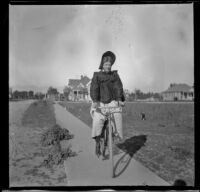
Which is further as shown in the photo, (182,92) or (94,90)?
(182,92)

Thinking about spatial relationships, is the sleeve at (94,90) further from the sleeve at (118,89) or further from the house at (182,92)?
the house at (182,92)

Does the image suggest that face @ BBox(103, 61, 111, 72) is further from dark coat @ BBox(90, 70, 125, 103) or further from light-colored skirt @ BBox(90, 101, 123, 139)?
light-colored skirt @ BBox(90, 101, 123, 139)

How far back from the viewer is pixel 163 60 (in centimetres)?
413

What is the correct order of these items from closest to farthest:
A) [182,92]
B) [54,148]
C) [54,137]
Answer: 1. [54,148]
2. [54,137]
3. [182,92]

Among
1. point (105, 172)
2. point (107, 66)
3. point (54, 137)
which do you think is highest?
point (107, 66)

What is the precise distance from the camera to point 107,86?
12.5 feet

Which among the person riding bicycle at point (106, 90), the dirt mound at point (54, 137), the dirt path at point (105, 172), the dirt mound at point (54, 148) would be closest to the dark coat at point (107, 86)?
the person riding bicycle at point (106, 90)

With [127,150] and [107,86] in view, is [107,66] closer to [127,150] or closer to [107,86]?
[107,86]

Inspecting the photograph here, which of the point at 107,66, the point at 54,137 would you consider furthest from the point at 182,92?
the point at 107,66

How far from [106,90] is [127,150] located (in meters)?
1.97

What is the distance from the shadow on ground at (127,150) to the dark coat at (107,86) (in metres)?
1.16

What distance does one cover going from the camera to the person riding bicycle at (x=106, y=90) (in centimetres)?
376

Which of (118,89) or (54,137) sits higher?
(118,89)
